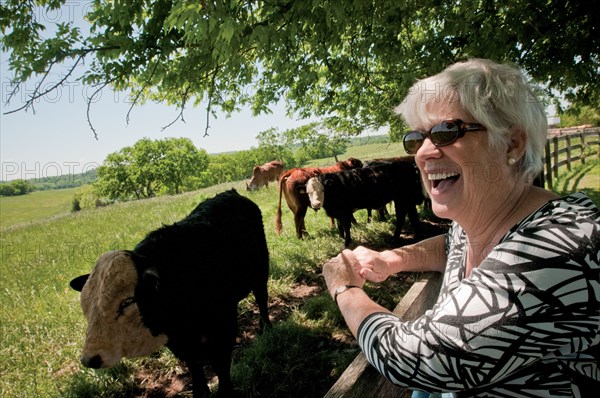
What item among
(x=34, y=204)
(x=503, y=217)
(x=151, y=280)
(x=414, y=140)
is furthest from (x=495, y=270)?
(x=34, y=204)

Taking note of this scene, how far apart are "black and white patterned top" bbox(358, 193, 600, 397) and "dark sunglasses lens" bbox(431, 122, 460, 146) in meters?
0.37

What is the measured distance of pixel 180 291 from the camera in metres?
2.29

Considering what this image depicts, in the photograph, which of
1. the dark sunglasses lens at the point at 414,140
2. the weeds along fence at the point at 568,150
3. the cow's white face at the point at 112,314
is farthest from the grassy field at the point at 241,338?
the weeds along fence at the point at 568,150

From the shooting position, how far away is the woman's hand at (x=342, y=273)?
1.38 m

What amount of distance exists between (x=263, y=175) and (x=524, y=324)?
25765 mm

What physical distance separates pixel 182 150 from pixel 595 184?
193 ft

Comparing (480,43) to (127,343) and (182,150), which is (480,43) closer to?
(127,343)

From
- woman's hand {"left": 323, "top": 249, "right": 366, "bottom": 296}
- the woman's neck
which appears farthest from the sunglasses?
woman's hand {"left": 323, "top": 249, "right": 366, "bottom": 296}

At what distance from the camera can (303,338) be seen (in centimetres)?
337

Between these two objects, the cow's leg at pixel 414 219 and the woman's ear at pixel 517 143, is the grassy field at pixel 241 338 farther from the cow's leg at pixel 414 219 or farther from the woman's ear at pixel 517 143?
the woman's ear at pixel 517 143

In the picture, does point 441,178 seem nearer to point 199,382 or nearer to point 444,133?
point 444,133

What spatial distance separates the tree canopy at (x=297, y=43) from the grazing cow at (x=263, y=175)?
59.7 ft

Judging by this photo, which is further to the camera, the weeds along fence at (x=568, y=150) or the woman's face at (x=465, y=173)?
the weeds along fence at (x=568, y=150)

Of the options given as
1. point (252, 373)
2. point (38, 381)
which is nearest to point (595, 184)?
point (252, 373)
